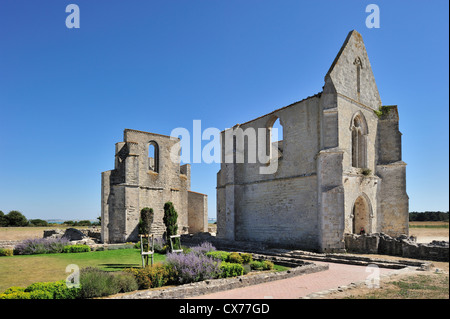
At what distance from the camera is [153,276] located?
8.53m

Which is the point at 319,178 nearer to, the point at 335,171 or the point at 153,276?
the point at 335,171

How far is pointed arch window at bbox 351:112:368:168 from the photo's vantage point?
17953mm

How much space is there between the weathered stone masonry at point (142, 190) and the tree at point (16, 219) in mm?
23632

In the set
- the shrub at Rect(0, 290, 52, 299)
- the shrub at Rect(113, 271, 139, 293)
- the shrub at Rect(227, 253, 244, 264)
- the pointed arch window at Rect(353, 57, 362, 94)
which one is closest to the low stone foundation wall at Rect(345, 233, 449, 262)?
the shrub at Rect(227, 253, 244, 264)

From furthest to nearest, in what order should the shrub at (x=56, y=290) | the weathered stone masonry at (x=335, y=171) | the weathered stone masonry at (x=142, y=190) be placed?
the weathered stone masonry at (x=142, y=190), the weathered stone masonry at (x=335, y=171), the shrub at (x=56, y=290)

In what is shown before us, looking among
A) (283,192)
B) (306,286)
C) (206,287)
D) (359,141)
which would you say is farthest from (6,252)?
(359,141)

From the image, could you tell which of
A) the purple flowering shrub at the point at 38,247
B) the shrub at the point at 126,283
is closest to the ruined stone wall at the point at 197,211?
the purple flowering shrub at the point at 38,247

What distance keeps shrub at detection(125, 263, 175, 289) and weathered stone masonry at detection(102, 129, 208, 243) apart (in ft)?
47.1

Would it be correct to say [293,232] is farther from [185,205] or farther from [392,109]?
[185,205]

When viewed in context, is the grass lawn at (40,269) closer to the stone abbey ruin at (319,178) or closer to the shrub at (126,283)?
the shrub at (126,283)

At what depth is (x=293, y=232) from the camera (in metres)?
17.6

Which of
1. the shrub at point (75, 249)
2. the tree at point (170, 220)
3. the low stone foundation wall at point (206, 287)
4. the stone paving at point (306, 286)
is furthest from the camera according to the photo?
the shrub at point (75, 249)

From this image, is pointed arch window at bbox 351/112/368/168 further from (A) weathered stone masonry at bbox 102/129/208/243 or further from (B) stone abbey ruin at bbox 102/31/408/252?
(A) weathered stone masonry at bbox 102/129/208/243

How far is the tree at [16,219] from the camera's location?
37688mm
